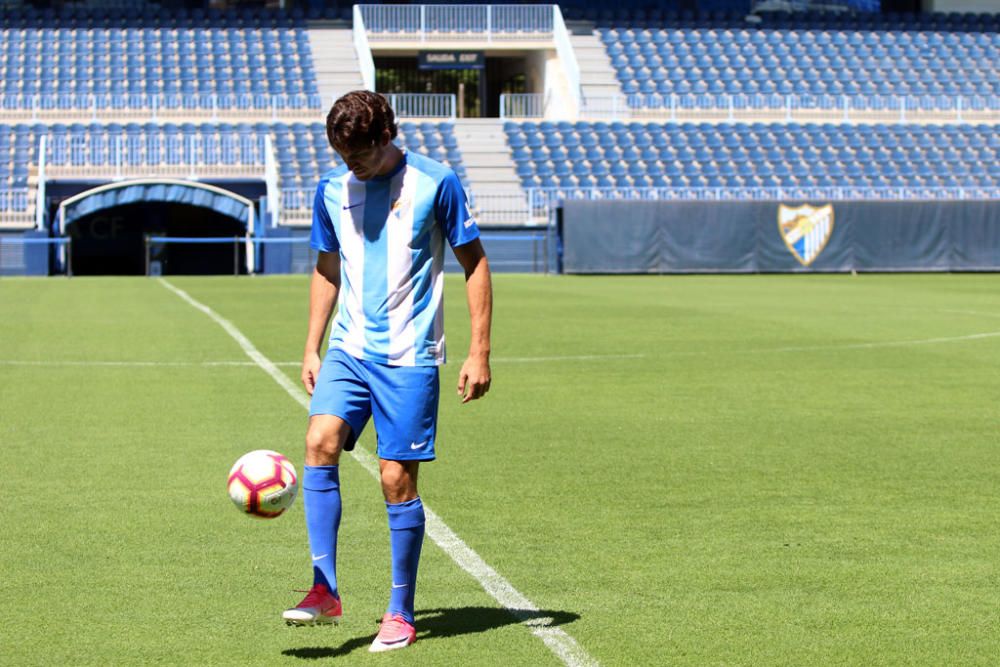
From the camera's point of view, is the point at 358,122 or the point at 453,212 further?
the point at 453,212

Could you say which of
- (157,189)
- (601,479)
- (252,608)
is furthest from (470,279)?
(157,189)

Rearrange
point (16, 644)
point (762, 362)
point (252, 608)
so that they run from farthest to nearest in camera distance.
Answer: point (762, 362)
point (252, 608)
point (16, 644)

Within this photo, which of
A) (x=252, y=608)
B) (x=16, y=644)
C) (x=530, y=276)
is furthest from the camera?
(x=530, y=276)

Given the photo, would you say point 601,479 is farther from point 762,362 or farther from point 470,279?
point 762,362

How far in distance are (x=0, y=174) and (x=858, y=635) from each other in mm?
38616

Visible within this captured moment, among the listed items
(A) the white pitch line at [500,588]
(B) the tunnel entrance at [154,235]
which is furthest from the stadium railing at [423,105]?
(A) the white pitch line at [500,588]

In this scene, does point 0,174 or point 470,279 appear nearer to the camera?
point 470,279

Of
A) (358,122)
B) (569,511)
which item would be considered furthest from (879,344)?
(358,122)

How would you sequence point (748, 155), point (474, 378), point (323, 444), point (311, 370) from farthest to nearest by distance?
point (748, 155), point (311, 370), point (474, 378), point (323, 444)

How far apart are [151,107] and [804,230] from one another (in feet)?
61.2

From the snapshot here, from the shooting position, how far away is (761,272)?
129ft

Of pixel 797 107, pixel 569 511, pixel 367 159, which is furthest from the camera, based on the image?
pixel 797 107

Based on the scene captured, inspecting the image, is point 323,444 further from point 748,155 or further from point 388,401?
point 748,155

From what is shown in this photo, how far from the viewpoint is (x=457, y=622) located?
5508 mm
